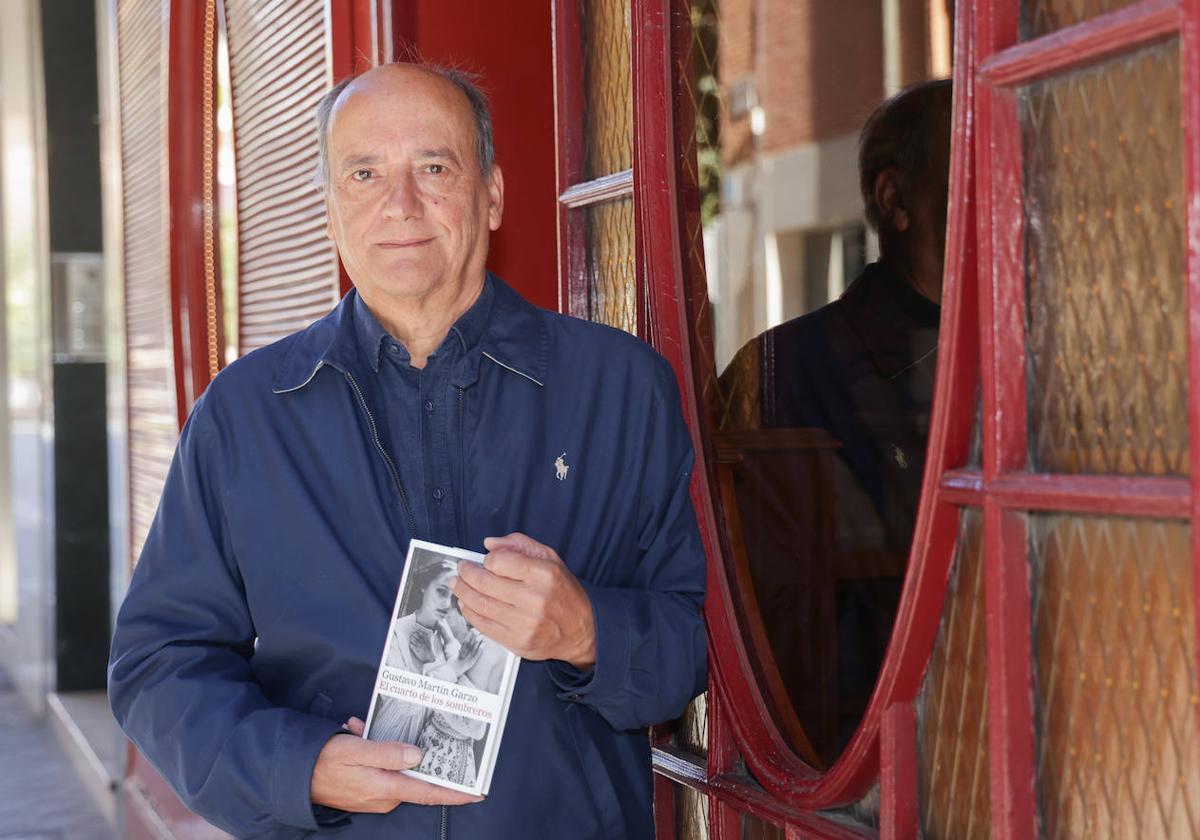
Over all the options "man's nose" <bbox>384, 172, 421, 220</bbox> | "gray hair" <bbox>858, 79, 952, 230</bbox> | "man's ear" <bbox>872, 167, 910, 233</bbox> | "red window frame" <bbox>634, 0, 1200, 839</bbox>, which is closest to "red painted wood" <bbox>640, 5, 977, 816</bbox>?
"red window frame" <bbox>634, 0, 1200, 839</bbox>

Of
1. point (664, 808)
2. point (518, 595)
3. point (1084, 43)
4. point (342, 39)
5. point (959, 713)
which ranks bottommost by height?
point (664, 808)

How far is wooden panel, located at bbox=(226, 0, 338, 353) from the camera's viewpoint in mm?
3131

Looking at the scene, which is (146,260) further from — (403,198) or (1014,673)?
(1014,673)

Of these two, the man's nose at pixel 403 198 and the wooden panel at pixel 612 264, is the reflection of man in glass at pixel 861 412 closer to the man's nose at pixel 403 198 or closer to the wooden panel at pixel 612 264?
the wooden panel at pixel 612 264

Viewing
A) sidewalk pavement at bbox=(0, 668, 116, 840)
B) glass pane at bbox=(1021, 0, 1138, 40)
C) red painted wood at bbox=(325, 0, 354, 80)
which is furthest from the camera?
sidewalk pavement at bbox=(0, 668, 116, 840)

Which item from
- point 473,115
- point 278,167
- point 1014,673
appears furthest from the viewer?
point 278,167

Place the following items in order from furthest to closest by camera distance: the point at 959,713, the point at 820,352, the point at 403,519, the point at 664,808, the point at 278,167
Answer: the point at 278,167 < the point at 664,808 < the point at 820,352 < the point at 403,519 < the point at 959,713

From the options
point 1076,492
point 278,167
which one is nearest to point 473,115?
point 1076,492

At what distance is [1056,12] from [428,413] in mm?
872

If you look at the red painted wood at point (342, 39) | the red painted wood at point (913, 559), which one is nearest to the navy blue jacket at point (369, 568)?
the red painted wood at point (913, 559)

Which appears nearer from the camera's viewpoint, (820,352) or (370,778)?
(370,778)

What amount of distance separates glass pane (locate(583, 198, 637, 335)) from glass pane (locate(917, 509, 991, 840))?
2.84 ft

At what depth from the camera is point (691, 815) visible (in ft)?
7.48

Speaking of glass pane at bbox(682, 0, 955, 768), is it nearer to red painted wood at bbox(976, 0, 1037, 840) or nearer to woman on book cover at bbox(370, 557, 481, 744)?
red painted wood at bbox(976, 0, 1037, 840)
